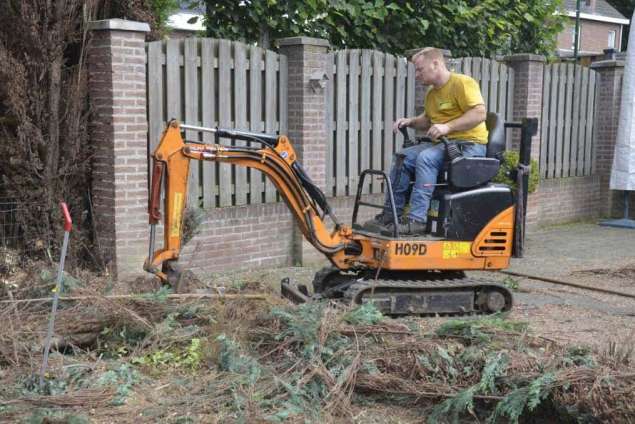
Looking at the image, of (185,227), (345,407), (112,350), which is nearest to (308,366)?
(345,407)

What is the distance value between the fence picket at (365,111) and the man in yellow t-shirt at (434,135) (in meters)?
2.89

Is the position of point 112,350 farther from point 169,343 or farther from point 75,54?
point 75,54

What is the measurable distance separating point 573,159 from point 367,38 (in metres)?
4.25

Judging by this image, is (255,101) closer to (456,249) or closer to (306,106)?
(306,106)

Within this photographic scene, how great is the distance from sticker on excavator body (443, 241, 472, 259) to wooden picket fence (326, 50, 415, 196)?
3252mm

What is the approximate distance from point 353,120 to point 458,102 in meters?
3.20

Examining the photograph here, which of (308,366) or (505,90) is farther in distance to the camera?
(505,90)

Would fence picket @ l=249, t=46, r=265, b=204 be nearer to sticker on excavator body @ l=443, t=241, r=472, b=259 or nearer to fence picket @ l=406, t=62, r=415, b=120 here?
fence picket @ l=406, t=62, r=415, b=120

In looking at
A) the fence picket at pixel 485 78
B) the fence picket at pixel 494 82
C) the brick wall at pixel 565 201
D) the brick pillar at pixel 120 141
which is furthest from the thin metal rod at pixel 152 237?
the brick wall at pixel 565 201

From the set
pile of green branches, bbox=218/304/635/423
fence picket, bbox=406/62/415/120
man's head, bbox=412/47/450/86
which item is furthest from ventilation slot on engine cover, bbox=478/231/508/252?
fence picket, bbox=406/62/415/120

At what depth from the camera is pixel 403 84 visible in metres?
11.1

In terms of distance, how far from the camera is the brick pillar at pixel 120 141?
813 cm

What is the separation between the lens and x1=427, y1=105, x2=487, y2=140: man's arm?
23.8 ft

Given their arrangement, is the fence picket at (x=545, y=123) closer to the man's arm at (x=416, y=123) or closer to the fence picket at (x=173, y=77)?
the man's arm at (x=416, y=123)
